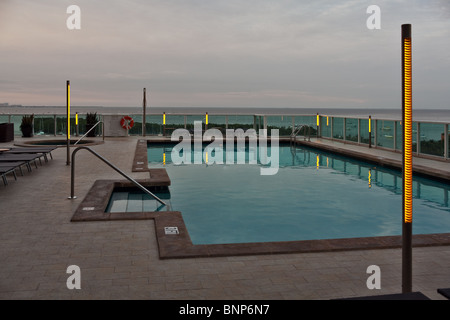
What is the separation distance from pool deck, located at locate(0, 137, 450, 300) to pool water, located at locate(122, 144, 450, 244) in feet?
4.49

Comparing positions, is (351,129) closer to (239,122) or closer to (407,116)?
(239,122)

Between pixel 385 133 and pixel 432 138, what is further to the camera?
pixel 385 133

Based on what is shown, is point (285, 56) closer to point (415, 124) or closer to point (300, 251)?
point (415, 124)

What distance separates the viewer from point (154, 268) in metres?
3.54

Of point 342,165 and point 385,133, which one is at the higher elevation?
point 385,133

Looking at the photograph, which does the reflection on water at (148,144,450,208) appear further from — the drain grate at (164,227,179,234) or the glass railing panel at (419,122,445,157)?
the drain grate at (164,227,179,234)

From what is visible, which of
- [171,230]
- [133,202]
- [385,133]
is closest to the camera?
[171,230]

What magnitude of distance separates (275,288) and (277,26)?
12140mm

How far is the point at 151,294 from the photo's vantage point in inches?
119

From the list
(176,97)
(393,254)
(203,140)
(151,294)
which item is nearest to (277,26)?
(203,140)

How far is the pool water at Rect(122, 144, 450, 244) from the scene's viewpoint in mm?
5684

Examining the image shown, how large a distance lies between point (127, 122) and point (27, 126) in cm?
Answer: 377

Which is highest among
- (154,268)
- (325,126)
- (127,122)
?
(127,122)


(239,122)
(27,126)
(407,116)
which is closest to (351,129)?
(239,122)
